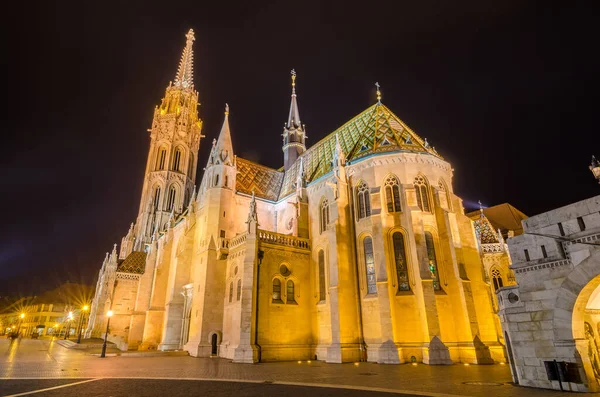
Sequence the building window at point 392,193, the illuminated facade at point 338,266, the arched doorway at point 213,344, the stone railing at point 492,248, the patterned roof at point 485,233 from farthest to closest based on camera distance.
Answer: the patterned roof at point 485,233, the stone railing at point 492,248, the arched doorway at point 213,344, the building window at point 392,193, the illuminated facade at point 338,266

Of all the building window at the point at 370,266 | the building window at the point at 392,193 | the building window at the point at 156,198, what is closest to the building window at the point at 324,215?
the building window at the point at 370,266

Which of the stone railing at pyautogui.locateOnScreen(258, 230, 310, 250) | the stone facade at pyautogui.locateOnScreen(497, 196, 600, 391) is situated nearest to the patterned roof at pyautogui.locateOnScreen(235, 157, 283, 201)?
the stone railing at pyautogui.locateOnScreen(258, 230, 310, 250)

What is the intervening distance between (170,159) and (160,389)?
58369mm

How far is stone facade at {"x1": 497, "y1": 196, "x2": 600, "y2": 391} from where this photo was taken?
26.7 ft

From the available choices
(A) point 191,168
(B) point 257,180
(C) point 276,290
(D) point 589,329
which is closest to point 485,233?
(C) point 276,290

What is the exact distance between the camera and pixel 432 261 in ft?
69.6

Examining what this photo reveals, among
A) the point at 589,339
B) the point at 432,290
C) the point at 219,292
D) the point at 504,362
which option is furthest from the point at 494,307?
the point at 219,292

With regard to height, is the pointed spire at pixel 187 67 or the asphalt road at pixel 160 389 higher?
the pointed spire at pixel 187 67

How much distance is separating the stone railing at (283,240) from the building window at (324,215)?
65.5 inches

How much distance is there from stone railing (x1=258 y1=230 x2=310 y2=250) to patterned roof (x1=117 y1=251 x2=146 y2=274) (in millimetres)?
28816

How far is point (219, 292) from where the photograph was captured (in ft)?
81.3

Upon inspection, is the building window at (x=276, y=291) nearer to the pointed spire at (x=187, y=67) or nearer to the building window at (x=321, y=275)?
the building window at (x=321, y=275)

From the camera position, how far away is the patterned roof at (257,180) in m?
31.9

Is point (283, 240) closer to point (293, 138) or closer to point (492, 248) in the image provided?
point (492, 248)
